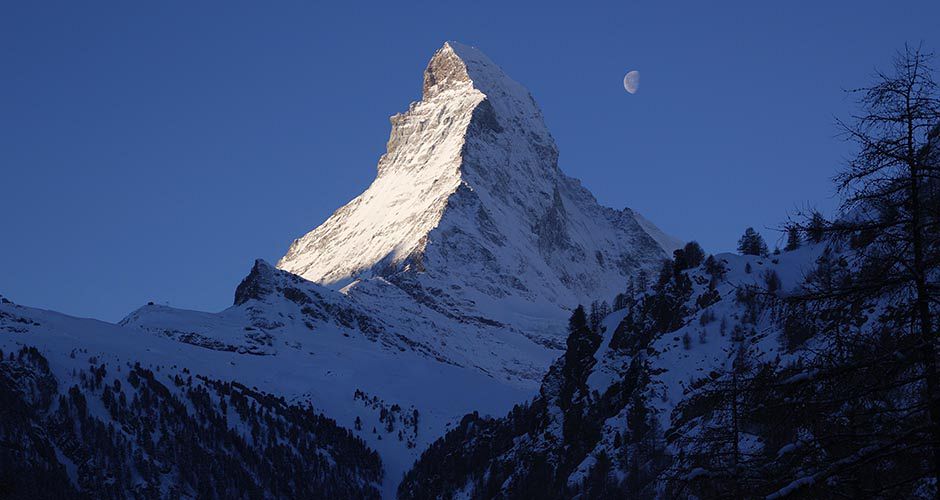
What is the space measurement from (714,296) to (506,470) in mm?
34120

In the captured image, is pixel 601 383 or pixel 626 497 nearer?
pixel 626 497

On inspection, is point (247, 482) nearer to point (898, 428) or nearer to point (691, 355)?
point (691, 355)

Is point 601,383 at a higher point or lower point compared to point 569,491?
higher

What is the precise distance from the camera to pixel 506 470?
12681 centimetres

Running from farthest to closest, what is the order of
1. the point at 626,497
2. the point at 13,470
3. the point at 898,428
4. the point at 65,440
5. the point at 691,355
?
the point at 65,440, the point at 13,470, the point at 691,355, the point at 626,497, the point at 898,428

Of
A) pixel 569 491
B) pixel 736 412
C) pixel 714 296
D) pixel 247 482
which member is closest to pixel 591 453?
pixel 569 491

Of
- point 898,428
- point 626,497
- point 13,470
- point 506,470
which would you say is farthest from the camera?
point 13,470

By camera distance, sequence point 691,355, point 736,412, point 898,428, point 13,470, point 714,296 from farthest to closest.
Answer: point 13,470, point 714,296, point 691,355, point 736,412, point 898,428

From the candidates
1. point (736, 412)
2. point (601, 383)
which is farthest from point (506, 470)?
point (736, 412)

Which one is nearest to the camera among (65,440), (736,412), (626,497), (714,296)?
(736,412)

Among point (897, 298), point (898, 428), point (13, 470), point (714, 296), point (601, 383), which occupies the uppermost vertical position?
point (714, 296)

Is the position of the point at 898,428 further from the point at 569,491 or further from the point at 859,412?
the point at 569,491

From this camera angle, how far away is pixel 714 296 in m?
110

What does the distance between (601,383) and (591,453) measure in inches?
559
